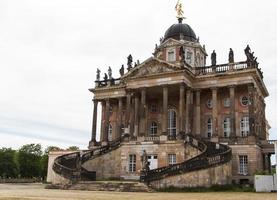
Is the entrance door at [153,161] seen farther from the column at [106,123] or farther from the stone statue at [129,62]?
the stone statue at [129,62]

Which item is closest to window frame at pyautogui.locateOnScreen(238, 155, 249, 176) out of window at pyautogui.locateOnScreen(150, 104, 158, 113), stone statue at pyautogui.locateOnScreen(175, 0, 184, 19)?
window at pyautogui.locateOnScreen(150, 104, 158, 113)

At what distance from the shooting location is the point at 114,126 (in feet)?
159

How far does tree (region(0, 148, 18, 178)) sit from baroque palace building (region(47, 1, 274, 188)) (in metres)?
32.7

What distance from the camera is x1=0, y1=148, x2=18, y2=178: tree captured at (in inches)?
2817

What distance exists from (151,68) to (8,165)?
43403 mm

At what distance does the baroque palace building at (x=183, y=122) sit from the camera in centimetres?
3644

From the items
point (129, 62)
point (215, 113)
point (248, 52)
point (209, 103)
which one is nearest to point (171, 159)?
point (215, 113)

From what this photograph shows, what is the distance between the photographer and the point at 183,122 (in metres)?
39.8

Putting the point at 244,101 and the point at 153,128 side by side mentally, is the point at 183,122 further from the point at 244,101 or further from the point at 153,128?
the point at 244,101

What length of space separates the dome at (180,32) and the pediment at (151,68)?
9000mm

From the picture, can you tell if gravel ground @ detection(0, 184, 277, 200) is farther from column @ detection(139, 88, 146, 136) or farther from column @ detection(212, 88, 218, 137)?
column @ detection(139, 88, 146, 136)

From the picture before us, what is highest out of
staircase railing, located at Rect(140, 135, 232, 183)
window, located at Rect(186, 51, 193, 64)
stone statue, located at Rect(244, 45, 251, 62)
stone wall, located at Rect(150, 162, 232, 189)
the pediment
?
window, located at Rect(186, 51, 193, 64)

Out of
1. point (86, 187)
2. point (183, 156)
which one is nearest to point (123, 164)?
point (183, 156)

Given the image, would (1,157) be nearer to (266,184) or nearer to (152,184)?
(152,184)
